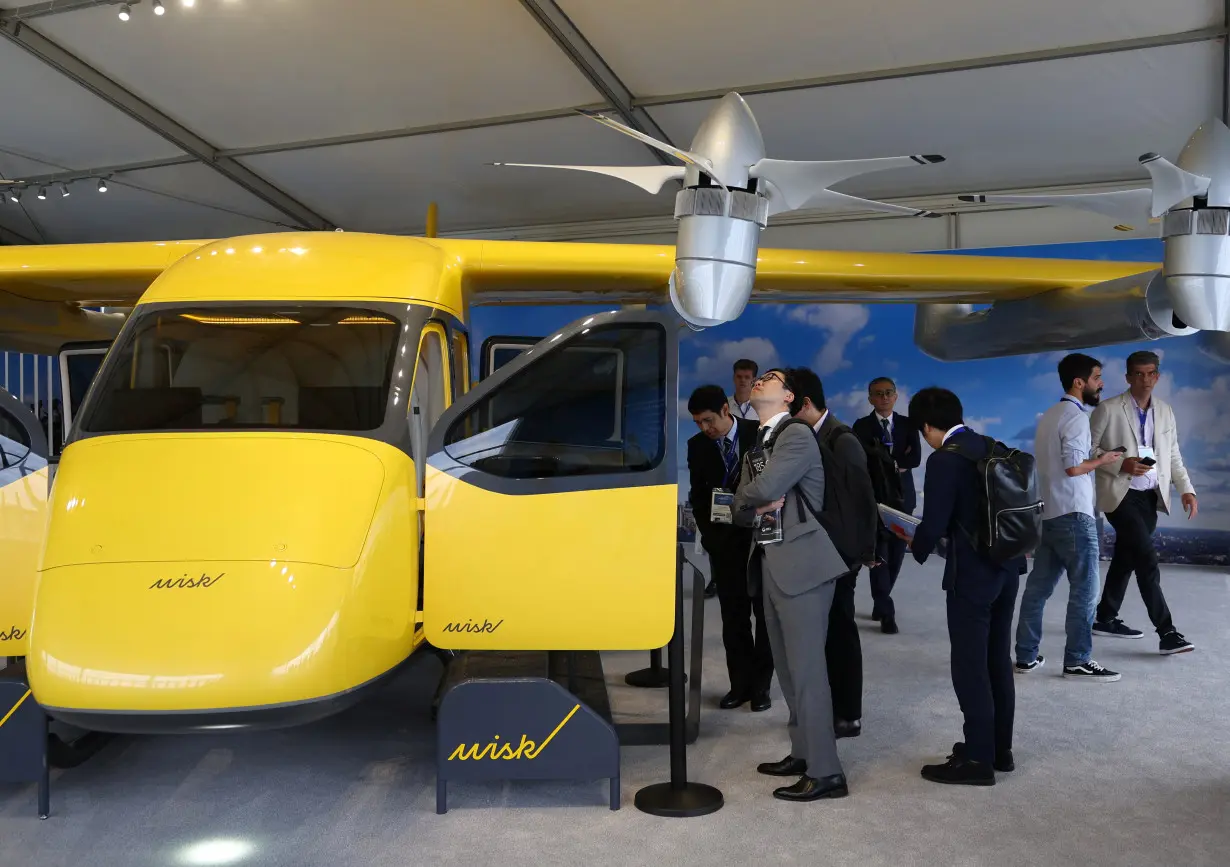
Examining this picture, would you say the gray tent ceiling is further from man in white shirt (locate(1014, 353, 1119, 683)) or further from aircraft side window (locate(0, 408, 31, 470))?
aircraft side window (locate(0, 408, 31, 470))

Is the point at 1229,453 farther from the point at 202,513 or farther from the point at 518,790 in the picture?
the point at 202,513

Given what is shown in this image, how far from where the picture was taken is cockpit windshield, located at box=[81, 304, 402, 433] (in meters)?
3.80

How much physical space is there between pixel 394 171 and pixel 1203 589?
30.1ft

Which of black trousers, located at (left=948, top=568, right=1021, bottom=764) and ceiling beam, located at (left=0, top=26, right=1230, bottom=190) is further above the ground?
ceiling beam, located at (left=0, top=26, right=1230, bottom=190)

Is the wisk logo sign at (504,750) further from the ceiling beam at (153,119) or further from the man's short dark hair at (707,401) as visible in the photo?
the ceiling beam at (153,119)

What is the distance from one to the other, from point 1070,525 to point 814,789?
2674 millimetres

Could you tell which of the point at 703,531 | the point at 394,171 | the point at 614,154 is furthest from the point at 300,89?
the point at 703,531

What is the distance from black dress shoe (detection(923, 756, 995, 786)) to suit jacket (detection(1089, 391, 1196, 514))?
9.29 ft

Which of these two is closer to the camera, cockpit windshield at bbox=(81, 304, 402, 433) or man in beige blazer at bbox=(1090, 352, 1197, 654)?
cockpit windshield at bbox=(81, 304, 402, 433)

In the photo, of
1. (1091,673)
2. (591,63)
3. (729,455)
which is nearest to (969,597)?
(729,455)

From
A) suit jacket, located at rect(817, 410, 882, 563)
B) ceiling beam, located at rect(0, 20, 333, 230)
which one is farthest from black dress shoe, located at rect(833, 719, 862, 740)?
ceiling beam, located at rect(0, 20, 333, 230)

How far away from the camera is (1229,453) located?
9992 millimetres

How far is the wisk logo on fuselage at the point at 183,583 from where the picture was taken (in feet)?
10.3

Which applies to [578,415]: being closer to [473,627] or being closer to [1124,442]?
[473,627]
